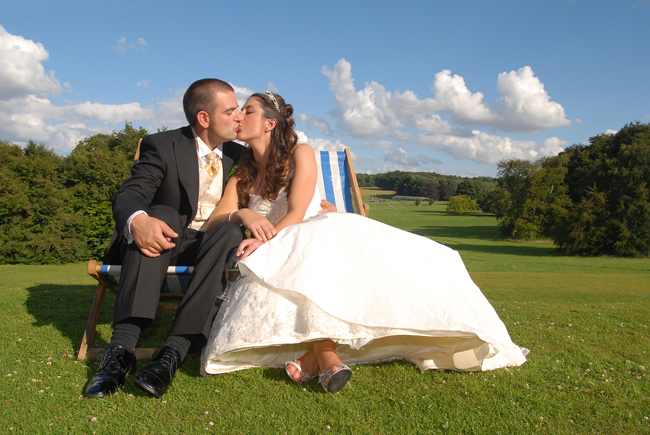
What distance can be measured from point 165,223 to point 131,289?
1.51ft

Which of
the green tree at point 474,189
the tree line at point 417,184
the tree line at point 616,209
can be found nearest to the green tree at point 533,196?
the tree line at point 616,209

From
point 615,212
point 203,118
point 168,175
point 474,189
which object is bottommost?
point 168,175

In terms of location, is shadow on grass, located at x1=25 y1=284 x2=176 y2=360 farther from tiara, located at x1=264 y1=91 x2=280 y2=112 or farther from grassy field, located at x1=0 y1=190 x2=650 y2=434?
tiara, located at x1=264 y1=91 x2=280 y2=112

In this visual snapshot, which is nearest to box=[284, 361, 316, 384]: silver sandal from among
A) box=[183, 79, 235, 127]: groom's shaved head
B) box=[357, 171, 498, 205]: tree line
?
box=[183, 79, 235, 127]: groom's shaved head

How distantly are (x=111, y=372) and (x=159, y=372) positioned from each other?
31 centimetres

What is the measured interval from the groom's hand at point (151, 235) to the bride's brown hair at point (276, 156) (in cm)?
111

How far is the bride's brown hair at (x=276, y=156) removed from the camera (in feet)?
11.6

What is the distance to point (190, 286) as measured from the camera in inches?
98.9

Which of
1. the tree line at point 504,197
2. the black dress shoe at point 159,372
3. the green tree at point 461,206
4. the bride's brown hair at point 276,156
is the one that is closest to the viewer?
the black dress shoe at point 159,372

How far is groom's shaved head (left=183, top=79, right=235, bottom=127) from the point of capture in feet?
11.2

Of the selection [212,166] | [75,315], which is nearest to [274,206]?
[212,166]

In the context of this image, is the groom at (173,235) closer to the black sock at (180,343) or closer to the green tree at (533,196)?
the black sock at (180,343)

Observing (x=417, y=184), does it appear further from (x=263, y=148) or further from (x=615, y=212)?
(x=263, y=148)

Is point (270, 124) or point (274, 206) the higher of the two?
point (270, 124)
